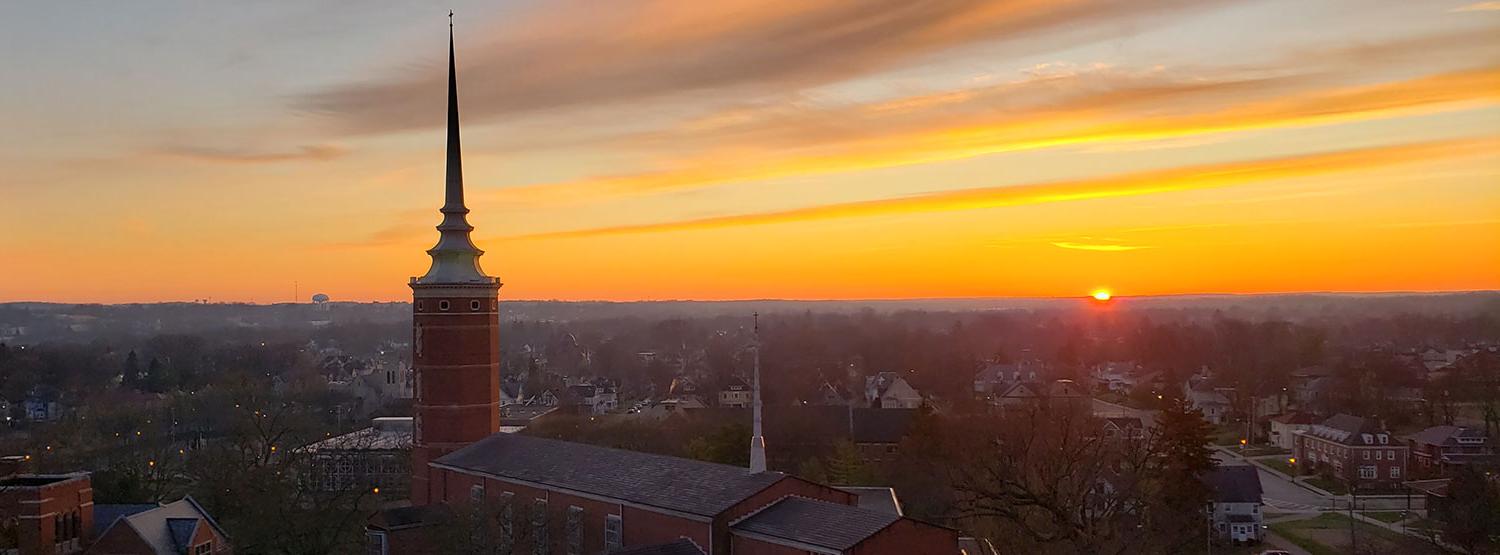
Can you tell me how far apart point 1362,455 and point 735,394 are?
53218mm

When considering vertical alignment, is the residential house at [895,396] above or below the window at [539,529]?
below

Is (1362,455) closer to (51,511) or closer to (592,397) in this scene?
(51,511)

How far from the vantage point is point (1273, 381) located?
3863 inches

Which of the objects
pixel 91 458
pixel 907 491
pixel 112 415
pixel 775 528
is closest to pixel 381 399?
pixel 112 415

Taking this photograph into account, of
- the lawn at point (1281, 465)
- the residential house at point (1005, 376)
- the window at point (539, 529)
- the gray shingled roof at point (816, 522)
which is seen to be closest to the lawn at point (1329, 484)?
the lawn at point (1281, 465)

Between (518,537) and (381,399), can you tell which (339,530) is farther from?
(381,399)

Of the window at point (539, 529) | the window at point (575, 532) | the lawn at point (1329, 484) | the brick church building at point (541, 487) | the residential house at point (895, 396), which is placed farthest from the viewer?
the residential house at point (895, 396)

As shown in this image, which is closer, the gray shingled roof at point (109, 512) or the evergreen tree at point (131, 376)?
the gray shingled roof at point (109, 512)

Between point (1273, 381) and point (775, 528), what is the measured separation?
86.5 meters

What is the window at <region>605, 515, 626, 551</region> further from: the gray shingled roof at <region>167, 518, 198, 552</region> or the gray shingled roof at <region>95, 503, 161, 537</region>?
the gray shingled roof at <region>95, 503, 161, 537</region>

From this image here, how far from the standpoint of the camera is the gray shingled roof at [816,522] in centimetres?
2355

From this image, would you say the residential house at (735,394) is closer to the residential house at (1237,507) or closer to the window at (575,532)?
the residential house at (1237,507)

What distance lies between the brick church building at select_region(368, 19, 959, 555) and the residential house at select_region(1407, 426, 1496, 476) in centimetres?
4767

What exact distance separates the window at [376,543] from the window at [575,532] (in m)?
5.77
